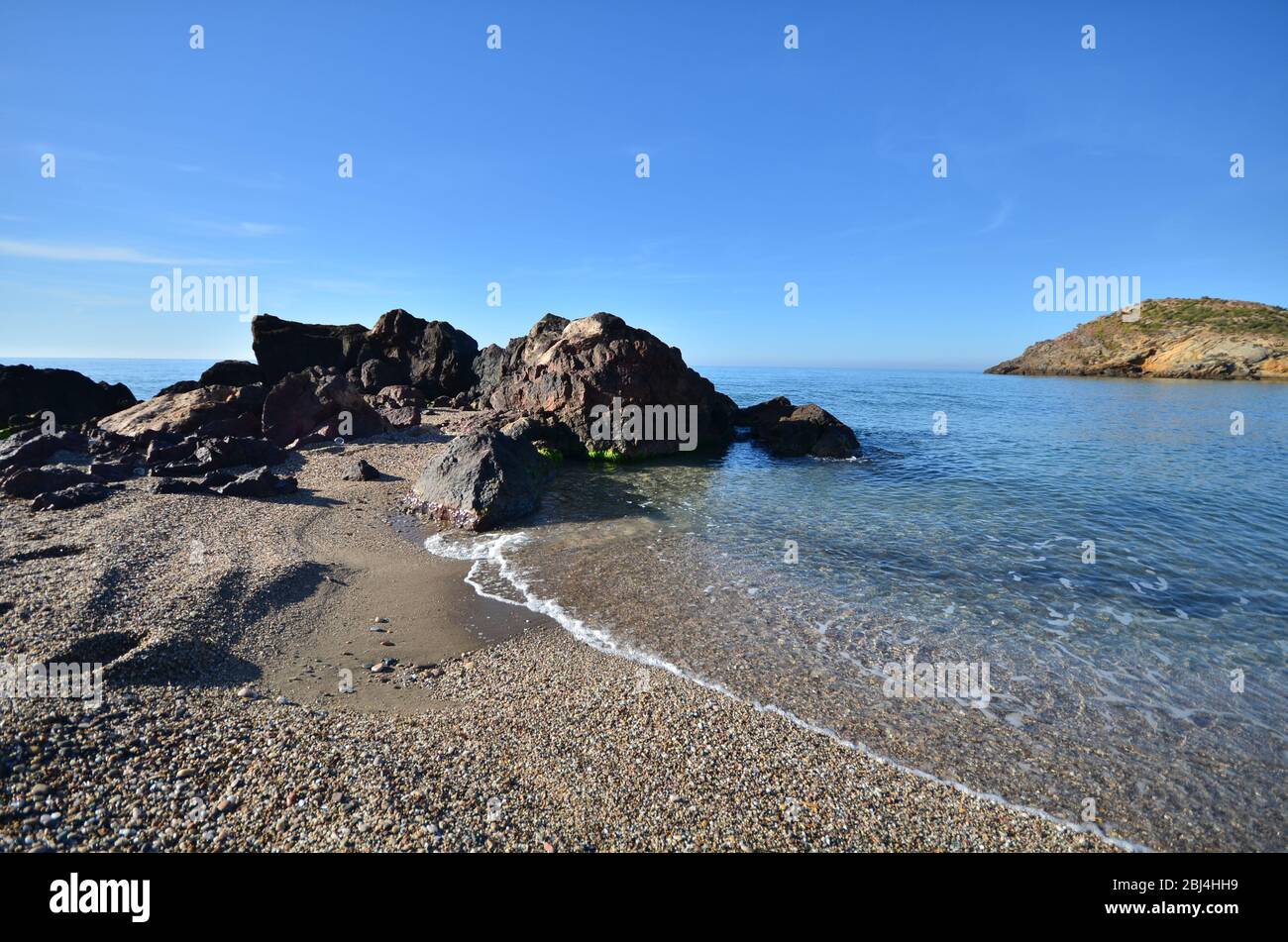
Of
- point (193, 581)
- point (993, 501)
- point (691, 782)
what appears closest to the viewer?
point (691, 782)

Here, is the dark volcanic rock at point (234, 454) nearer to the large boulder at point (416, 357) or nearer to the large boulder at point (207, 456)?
the large boulder at point (207, 456)

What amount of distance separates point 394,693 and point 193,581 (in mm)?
5605

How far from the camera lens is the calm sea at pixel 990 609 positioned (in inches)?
266

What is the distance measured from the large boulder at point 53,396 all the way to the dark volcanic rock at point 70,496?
65.3 ft

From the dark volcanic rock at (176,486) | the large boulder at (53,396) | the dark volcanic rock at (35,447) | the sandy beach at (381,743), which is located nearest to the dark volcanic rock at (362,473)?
the dark volcanic rock at (176,486)

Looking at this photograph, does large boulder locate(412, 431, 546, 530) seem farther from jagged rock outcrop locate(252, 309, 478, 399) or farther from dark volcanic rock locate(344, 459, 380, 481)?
jagged rock outcrop locate(252, 309, 478, 399)

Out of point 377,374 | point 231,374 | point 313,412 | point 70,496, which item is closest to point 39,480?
point 70,496

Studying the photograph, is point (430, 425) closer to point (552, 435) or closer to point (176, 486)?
Answer: point (552, 435)

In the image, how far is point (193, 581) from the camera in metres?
10.1

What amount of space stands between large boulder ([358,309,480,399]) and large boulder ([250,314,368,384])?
6.00 feet

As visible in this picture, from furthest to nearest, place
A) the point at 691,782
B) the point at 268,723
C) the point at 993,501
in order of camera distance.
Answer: the point at 993,501, the point at 268,723, the point at 691,782

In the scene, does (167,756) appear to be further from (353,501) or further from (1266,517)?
(1266,517)

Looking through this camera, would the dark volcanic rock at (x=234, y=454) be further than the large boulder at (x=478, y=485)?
Yes
